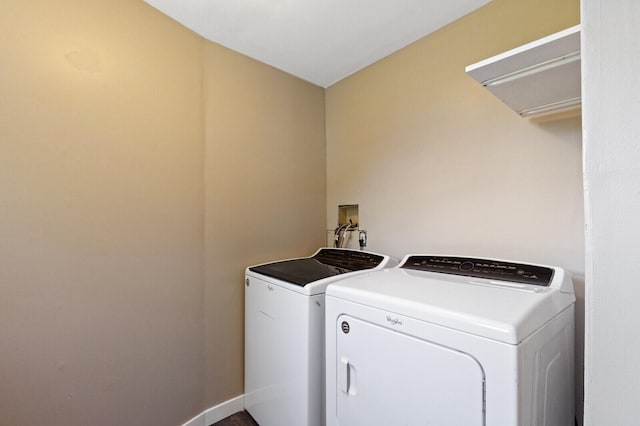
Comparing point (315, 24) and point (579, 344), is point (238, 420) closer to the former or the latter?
point (579, 344)

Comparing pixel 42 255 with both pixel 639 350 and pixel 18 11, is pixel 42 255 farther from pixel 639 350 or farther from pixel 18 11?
pixel 639 350

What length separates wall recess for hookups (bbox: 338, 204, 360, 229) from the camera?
2291 millimetres

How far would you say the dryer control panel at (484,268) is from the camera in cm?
118

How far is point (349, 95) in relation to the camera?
7.56 ft

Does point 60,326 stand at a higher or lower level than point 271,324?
higher

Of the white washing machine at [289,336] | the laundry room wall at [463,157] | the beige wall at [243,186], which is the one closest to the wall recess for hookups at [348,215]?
the laundry room wall at [463,157]

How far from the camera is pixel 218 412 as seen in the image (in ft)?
5.90

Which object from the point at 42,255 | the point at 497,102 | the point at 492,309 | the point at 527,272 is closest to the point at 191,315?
the point at 42,255

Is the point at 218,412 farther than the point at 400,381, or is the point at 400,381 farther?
the point at 218,412

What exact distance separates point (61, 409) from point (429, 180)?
2160 mm

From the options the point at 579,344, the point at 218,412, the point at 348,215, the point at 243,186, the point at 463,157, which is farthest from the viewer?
the point at 348,215

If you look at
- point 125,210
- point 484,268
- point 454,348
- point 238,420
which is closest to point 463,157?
point 484,268

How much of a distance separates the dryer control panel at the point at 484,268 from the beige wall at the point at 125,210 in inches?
40.4

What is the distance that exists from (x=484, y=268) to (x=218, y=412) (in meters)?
1.79
